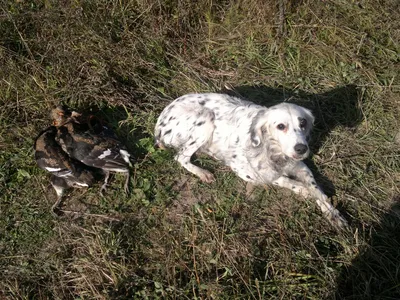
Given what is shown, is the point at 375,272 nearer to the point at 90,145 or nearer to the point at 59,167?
the point at 90,145

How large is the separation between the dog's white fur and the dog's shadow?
718 mm

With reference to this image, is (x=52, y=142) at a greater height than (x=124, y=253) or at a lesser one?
greater

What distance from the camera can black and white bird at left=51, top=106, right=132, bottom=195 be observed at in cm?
399

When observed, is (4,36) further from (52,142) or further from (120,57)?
(52,142)

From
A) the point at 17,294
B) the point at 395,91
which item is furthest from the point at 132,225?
the point at 395,91

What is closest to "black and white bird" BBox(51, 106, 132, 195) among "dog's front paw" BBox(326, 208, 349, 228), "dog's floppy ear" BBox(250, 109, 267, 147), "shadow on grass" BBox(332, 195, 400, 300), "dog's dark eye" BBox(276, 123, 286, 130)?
"dog's floppy ear" BBox(250, 109, 267, 147)

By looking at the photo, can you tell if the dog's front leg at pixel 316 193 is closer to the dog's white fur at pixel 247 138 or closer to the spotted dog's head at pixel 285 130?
the dog's white fur at pixel 247 138

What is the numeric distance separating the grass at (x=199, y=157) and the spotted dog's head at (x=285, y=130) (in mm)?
582

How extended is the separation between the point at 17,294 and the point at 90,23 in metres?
3.59

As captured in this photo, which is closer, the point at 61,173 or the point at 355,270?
the point at 355,270

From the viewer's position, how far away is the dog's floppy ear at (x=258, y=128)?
3.73 m

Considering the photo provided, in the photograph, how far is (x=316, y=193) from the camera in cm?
382

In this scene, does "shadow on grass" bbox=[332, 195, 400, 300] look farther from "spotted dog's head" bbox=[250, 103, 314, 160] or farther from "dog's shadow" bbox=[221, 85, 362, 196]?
"dog's shadow" bbox=[221, 85, 362, 196]

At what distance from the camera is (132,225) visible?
147 inches
